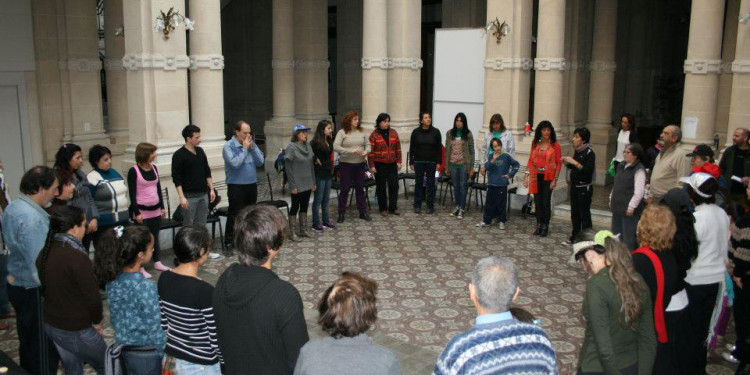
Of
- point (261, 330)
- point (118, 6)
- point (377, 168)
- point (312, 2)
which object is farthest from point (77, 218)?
point (312, 2)

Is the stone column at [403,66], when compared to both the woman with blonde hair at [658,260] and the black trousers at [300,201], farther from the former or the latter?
the woman with blonde hair at [658,260]

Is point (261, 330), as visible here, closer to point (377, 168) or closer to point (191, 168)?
point (191, 168)

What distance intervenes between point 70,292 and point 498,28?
9591 mm

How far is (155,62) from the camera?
966 centimetres

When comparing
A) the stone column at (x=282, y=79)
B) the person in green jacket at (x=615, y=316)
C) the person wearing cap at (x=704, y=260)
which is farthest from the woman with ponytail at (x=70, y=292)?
the stone column at (x=282, y=79)

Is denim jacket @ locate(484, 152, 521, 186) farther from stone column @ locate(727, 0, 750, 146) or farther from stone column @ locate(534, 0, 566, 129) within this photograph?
stone column @ locate(727, 0, 750, 146)

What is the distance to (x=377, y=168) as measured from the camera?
11555 millimetres

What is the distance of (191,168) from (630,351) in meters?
6.05

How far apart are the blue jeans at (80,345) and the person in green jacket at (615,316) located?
3.14 meters

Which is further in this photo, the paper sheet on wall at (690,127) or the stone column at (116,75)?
the stone column at (116,75)

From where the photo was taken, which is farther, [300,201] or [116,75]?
[116,75]

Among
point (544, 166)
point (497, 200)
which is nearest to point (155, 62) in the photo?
point (497, 200)

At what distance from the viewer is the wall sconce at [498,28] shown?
12289mm

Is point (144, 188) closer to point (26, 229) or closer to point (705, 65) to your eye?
point (26, 229)
